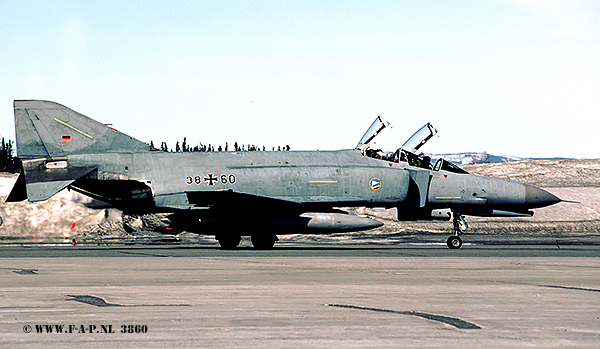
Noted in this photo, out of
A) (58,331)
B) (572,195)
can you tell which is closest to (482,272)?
(58,331)

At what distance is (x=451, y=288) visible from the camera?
429 inches

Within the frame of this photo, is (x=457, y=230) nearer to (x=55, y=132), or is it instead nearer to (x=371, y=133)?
(x=371, y=133)

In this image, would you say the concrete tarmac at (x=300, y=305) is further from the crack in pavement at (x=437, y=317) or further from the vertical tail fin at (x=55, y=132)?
the vertical tail fin at (x=55, y=132)

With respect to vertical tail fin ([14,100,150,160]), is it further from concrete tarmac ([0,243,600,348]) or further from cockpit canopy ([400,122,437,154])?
cockpit canopy ([400,122,437,154])

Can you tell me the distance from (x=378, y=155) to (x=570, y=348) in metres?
19.0

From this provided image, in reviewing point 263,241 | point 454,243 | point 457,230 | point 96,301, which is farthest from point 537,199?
point 96,301

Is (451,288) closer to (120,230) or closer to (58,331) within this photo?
(58,331)

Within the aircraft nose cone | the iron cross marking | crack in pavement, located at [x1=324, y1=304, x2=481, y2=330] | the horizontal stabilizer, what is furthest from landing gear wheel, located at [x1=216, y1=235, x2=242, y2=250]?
crack in pavement, located at [x1=324, y1=304, x2=481, y2=330]

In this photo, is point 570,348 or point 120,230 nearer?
point 570,348

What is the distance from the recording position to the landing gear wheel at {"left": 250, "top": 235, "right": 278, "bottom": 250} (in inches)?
909

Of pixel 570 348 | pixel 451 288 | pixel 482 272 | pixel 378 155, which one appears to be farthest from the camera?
pixel 378 155

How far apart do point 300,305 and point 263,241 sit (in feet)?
47.2

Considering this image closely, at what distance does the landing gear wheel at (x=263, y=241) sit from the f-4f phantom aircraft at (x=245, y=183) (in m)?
0.04

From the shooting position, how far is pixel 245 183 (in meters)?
23.2
